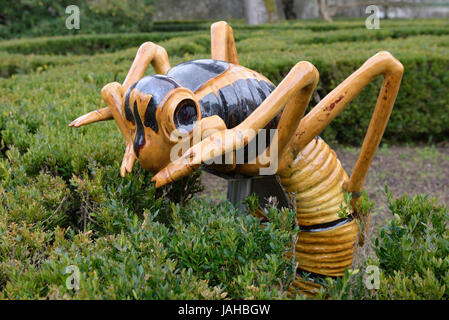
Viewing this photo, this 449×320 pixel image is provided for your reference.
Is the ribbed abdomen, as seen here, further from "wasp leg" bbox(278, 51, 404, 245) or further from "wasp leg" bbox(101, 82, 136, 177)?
"wasp leg" bbox(101, 82, 136, 177)

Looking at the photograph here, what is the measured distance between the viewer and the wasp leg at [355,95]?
1.88 metres

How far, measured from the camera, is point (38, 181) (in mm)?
2301

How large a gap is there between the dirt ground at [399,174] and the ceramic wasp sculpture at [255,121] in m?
2.74

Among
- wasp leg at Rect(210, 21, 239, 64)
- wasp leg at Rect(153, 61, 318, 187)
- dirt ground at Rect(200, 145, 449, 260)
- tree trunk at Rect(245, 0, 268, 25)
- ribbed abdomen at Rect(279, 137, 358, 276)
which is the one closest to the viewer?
Answer: wasp leg at Rect(153, 61, 318, 187)

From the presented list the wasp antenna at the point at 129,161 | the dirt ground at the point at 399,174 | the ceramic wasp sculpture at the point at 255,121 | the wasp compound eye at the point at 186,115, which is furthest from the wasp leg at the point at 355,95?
the dirt ground at the point at 399,174

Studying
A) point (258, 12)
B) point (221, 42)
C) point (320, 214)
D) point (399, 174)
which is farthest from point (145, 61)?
point (258, 12)

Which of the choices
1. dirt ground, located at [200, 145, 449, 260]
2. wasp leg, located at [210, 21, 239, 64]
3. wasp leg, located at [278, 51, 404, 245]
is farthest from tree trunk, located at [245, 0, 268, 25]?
wasp leg, located at [278, 51, 404, 245]

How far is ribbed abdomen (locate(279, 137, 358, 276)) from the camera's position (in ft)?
7.09

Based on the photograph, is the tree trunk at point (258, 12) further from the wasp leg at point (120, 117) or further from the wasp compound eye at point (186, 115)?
the wasp compound eye at point (186, 115)

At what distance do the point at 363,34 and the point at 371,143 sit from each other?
7788mm

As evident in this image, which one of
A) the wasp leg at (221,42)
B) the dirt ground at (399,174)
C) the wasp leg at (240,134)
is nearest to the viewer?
the wasp leg at (240,134)

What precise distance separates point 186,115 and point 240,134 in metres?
0.22

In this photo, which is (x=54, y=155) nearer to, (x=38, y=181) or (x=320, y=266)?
(x=38, y=181)

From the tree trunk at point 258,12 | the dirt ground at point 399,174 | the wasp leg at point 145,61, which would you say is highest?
the tree trunk at point 258,12
